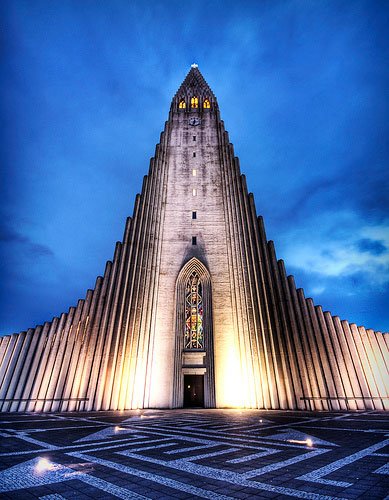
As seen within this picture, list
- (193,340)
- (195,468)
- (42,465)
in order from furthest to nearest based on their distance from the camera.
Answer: (193,340), (42,465), (195,468)

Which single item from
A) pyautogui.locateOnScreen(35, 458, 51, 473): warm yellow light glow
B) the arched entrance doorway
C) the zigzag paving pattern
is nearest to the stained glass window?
the arched entrance doorway

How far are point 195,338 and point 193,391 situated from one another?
128 inches

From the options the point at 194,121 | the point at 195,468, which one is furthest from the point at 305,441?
the point at 194,121

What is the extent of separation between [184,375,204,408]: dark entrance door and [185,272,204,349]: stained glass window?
1.97m

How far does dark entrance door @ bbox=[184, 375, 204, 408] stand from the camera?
17.1 m

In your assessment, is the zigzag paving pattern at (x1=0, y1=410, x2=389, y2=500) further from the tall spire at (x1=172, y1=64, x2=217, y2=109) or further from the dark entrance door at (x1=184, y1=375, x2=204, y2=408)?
the tall spire at (x1=172, y1=64, x2=217, y2=109)

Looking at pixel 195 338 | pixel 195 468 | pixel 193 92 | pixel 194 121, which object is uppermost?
pixel 193 92

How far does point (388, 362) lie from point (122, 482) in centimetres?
1764

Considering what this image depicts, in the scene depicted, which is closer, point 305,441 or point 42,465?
point 42,465

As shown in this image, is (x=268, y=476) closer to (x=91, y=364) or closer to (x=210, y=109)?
(x=91, y=364)

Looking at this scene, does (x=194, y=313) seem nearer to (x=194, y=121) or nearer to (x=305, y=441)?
(x=305, y=441)

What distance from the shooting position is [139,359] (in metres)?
16.4

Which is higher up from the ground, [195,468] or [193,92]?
[193,92]

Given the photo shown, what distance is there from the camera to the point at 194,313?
747 inches
